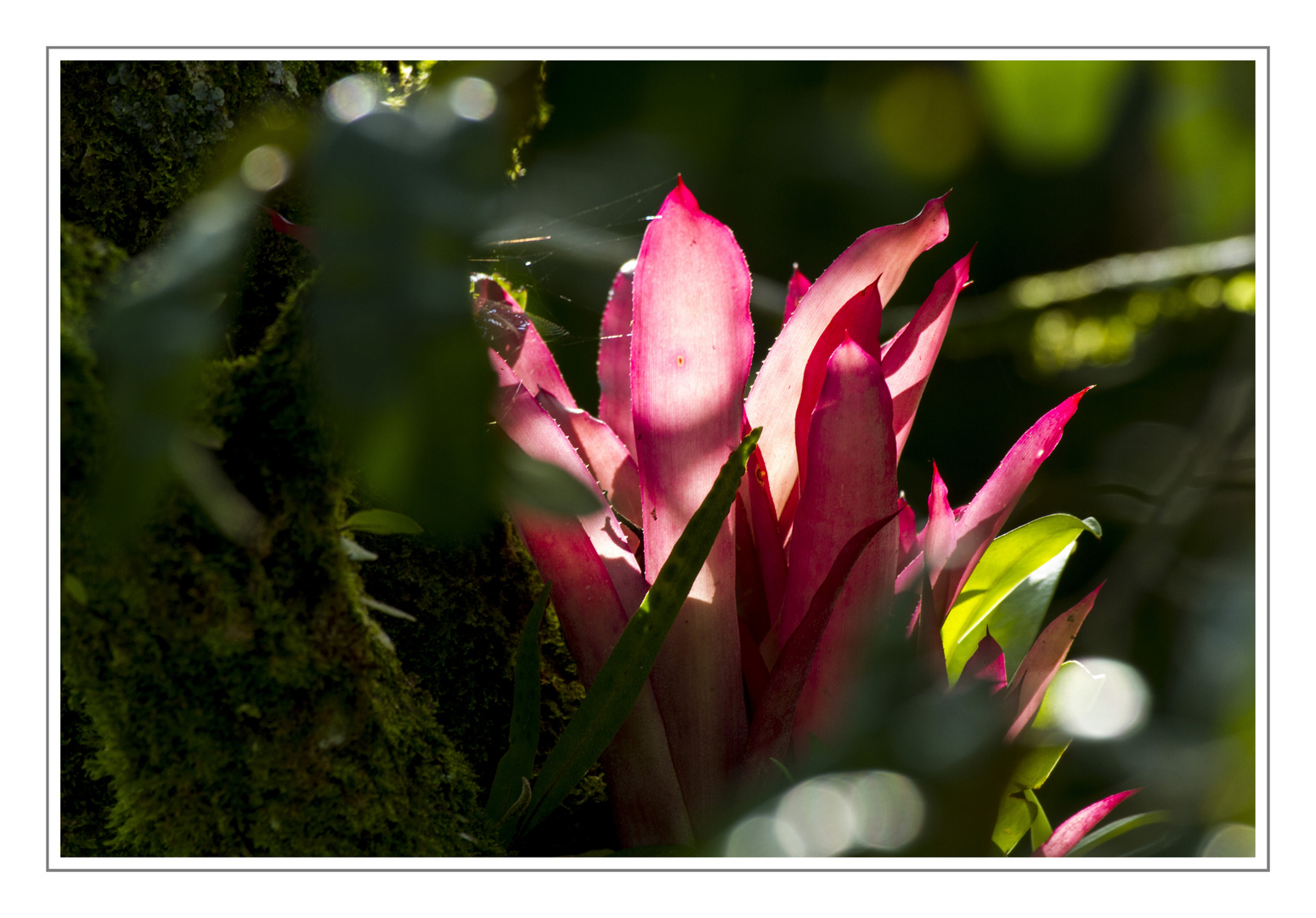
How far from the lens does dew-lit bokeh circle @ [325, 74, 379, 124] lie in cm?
27

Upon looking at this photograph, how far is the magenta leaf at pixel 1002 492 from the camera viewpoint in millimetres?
514

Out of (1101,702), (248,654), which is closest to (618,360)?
(248,654)

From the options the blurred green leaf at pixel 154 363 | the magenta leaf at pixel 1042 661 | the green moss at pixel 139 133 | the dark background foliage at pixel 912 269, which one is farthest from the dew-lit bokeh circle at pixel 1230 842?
the green moss at pixel 139 133

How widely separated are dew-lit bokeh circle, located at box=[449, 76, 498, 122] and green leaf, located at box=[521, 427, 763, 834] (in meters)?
0.20

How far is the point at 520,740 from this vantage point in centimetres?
49

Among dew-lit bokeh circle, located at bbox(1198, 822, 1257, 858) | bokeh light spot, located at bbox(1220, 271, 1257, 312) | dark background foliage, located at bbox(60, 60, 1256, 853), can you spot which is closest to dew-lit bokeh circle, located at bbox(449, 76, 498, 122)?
dark background foliage, located at bbox(60, 60, 1256, 853)

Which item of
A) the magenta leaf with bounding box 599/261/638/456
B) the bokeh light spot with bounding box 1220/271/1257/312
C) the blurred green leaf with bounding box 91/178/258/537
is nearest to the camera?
the blurred green leaf with bounding box 91/178/258/537

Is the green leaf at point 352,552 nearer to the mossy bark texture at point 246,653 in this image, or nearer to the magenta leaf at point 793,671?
the mossy bark texture at point 246,653

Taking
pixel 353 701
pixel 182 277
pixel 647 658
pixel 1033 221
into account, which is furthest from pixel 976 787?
pixel 1033 221

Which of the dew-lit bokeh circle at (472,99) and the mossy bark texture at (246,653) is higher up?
the dew-lit bokeh circle at (472,99)

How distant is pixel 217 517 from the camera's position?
1.24ft

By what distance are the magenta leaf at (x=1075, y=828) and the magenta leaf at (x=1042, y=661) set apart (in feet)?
0.21

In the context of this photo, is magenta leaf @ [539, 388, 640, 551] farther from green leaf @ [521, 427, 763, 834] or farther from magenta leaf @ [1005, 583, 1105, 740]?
magenta leaf @ [1005, 583, 1105, 740]
